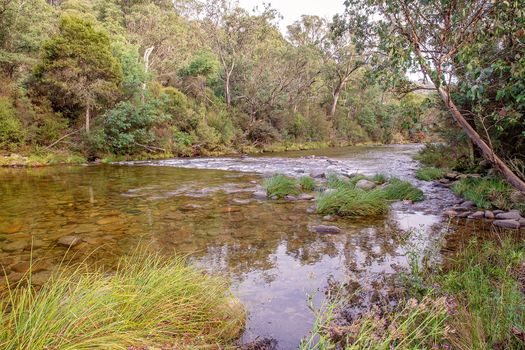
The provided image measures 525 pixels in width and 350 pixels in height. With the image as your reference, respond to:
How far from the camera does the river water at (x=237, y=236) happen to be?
3959 millimetres

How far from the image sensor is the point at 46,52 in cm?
1720

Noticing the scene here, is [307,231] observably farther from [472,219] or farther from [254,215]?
[472,219]

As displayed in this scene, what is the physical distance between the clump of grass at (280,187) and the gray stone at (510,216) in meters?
4.43

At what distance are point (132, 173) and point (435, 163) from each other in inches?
487

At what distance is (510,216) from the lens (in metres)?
6.45

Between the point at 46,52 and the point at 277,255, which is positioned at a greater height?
the point at 46,52

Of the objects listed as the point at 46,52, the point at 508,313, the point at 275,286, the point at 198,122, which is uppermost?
the point at 46,52

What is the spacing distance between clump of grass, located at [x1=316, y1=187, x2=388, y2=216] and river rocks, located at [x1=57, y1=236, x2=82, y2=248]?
14.6ft

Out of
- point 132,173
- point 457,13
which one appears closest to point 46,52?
point 132,173

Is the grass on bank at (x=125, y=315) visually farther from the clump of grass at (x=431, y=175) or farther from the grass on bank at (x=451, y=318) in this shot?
the clump of grass at (x=431, y=175)

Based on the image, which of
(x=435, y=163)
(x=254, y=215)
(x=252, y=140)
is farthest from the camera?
(x=252, y=140)

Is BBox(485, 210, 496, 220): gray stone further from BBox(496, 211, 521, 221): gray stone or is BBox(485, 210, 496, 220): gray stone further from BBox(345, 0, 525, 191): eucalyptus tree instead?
BBox(345, 0, 525, 191): eucalyptus tree

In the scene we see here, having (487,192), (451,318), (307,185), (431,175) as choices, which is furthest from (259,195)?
(451,318)

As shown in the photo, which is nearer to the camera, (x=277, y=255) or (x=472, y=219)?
(x=277, y=255)
